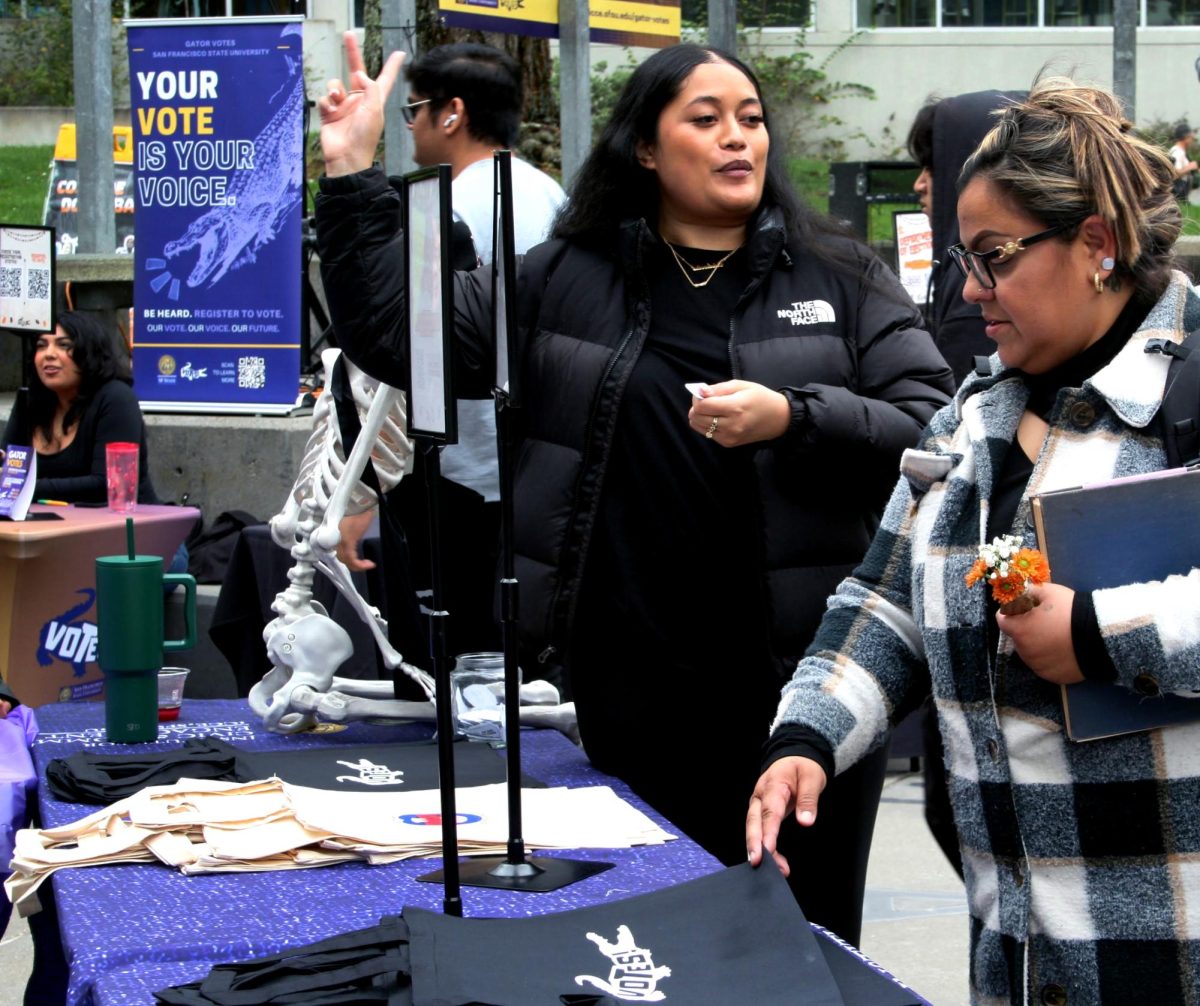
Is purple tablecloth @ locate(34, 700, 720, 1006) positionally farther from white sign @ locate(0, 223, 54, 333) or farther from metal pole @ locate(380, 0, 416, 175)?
metal pole @ locate(380, 0, 416, 175)

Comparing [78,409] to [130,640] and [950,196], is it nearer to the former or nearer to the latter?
[950,196]

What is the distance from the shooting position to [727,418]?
7.56ft

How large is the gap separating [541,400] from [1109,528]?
117cm

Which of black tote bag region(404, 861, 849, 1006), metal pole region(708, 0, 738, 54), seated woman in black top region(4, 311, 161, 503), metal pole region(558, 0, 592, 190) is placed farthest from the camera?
metal pole region(708, 0, 738, 54)

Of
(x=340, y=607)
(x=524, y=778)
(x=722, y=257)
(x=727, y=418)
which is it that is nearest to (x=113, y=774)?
(x=524, y=778)

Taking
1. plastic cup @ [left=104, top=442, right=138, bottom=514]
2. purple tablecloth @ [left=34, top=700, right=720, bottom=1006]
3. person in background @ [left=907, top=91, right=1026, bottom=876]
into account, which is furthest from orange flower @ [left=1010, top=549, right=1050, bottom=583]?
plastic cup @ [left=104, top=442, right=138, bottom=514]

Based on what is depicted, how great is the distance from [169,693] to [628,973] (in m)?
1.54

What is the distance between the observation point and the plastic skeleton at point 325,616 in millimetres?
2844

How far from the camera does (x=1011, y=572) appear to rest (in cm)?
157

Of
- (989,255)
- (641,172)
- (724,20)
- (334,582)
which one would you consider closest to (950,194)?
(641,172)

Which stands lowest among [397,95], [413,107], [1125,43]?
[413,107]

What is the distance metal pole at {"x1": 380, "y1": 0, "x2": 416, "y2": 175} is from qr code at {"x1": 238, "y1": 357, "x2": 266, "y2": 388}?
951mm

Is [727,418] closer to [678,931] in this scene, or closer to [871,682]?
[871,682]

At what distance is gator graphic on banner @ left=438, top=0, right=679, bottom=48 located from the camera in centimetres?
740
